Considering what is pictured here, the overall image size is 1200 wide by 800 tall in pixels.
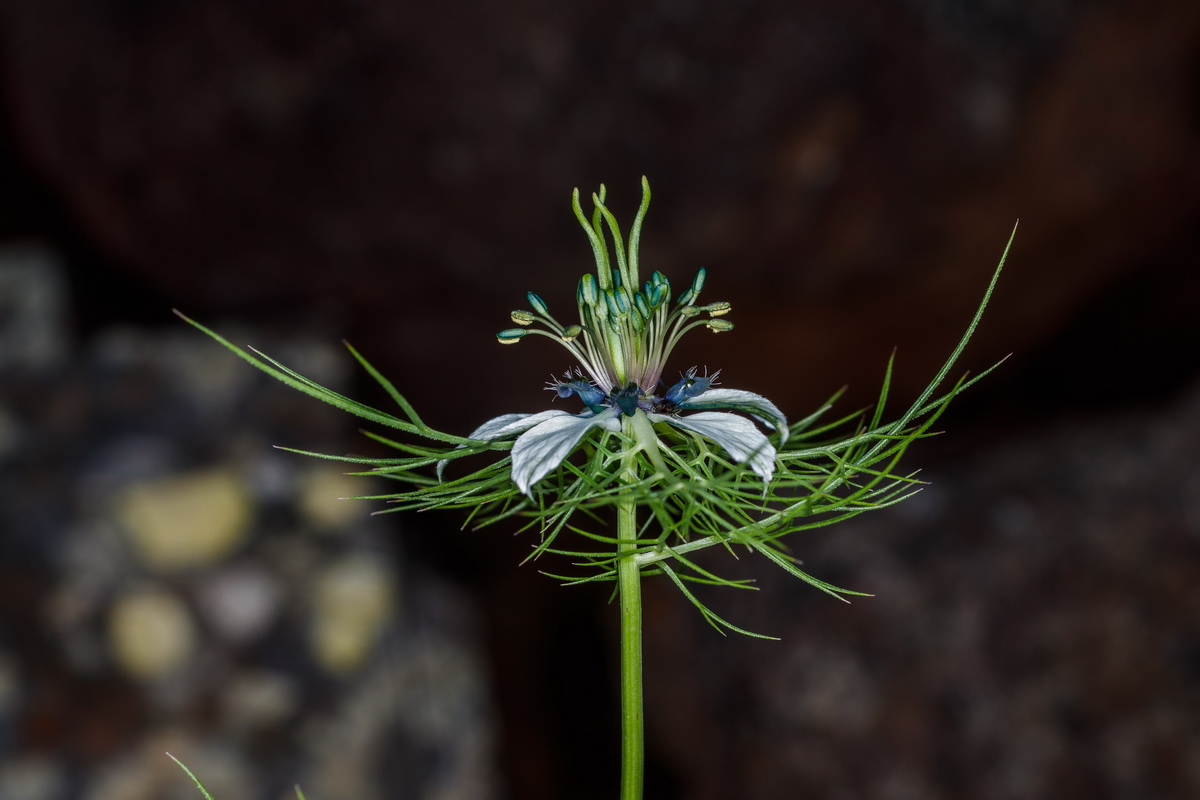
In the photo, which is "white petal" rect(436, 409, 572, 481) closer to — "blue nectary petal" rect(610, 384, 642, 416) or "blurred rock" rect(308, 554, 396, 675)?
"blue nectary petal" rect(610, 384, 642, 416)

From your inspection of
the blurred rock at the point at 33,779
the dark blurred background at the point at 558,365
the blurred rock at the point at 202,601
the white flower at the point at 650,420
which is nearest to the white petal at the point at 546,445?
the white flower at the point at 650,420

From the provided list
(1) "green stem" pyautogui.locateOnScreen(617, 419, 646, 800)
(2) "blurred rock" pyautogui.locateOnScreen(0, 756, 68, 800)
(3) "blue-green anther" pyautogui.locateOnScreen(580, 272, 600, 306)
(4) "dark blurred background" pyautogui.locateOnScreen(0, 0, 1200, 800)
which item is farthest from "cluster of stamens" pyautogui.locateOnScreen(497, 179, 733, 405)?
(2) "blurred rock" pyautogui.locateOnScreen(0, 756, 68, 800)

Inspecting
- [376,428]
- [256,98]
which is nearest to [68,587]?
[376,428]

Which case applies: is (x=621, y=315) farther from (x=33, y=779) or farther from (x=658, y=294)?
(x=33, y=779)

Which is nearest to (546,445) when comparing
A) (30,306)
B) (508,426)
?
(508,426)

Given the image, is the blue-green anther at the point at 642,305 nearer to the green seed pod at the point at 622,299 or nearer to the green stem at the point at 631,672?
the green seed pod at the point at 622,299

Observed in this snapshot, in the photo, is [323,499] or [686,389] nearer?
[686,389]
